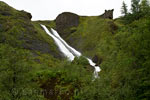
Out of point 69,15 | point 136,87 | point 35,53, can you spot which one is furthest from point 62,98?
point 69,15

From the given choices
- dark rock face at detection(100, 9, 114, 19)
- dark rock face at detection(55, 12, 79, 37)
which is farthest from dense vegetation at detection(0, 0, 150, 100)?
dark rock face at detection(100, 9, 114, 19)

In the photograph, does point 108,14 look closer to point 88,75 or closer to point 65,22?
point 65,22

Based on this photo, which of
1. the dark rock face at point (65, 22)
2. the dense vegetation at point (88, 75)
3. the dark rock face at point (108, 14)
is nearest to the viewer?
the dense vegetation at point (88, 75)

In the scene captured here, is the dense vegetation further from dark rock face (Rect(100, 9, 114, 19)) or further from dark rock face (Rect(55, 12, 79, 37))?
dark rock face (Rect(100, 9, 114, 19))

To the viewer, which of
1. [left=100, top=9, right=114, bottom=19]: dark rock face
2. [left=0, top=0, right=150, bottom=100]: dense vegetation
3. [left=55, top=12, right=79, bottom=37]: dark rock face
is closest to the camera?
[left=0, top=0, right=150, bottom=100]: dense vegetation

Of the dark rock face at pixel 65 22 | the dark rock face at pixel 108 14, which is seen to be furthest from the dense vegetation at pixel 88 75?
the dark rock face at pixel 108 14

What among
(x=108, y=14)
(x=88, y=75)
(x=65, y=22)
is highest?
(x=108, y=14)

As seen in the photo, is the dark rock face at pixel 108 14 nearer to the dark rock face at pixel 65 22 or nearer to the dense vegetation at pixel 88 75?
the dark rock face at pixel 65 22

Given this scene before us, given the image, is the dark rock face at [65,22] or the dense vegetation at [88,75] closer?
the dense vegetation at [88,75]

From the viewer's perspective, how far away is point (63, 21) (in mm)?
104125

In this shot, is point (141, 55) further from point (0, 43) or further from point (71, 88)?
point (0, 43)

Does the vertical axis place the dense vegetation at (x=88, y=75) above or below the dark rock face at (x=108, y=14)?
below

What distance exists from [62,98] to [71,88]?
1.42 metres

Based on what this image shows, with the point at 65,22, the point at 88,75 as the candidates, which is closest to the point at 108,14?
the point at 65,22
